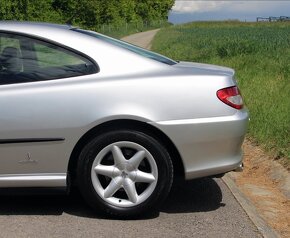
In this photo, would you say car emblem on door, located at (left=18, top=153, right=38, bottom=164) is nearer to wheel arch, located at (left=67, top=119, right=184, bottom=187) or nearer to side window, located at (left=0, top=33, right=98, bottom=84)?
A: wheel arch, located at (left=67, top=119, right=184, bottom=187)

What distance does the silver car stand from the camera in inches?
163

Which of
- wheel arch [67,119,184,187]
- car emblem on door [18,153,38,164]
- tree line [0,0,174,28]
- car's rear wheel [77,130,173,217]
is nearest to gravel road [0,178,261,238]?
car's rear wheel [77,130,173,217]

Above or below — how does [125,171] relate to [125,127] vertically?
below

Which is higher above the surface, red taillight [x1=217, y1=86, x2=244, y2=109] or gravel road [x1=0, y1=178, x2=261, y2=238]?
red taillight [x1=217, y1=86, x2=244, y2=109]

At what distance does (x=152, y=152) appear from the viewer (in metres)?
4.20

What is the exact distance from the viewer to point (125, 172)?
425cm

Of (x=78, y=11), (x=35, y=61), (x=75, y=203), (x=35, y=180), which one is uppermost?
(x=35, y=61)

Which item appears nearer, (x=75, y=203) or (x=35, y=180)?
(x=35, y=180)

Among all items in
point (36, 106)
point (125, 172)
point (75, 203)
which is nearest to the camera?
point (36, 106)

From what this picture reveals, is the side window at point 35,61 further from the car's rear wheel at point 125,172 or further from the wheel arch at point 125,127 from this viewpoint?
the car's rear wheel at point 125,172

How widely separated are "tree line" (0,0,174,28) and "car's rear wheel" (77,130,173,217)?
29.3 m

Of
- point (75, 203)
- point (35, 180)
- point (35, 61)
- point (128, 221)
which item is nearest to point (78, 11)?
point (75, 203)

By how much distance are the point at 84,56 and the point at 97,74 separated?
0.63 feet

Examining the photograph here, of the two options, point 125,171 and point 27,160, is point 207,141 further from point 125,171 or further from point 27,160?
point 27,160
